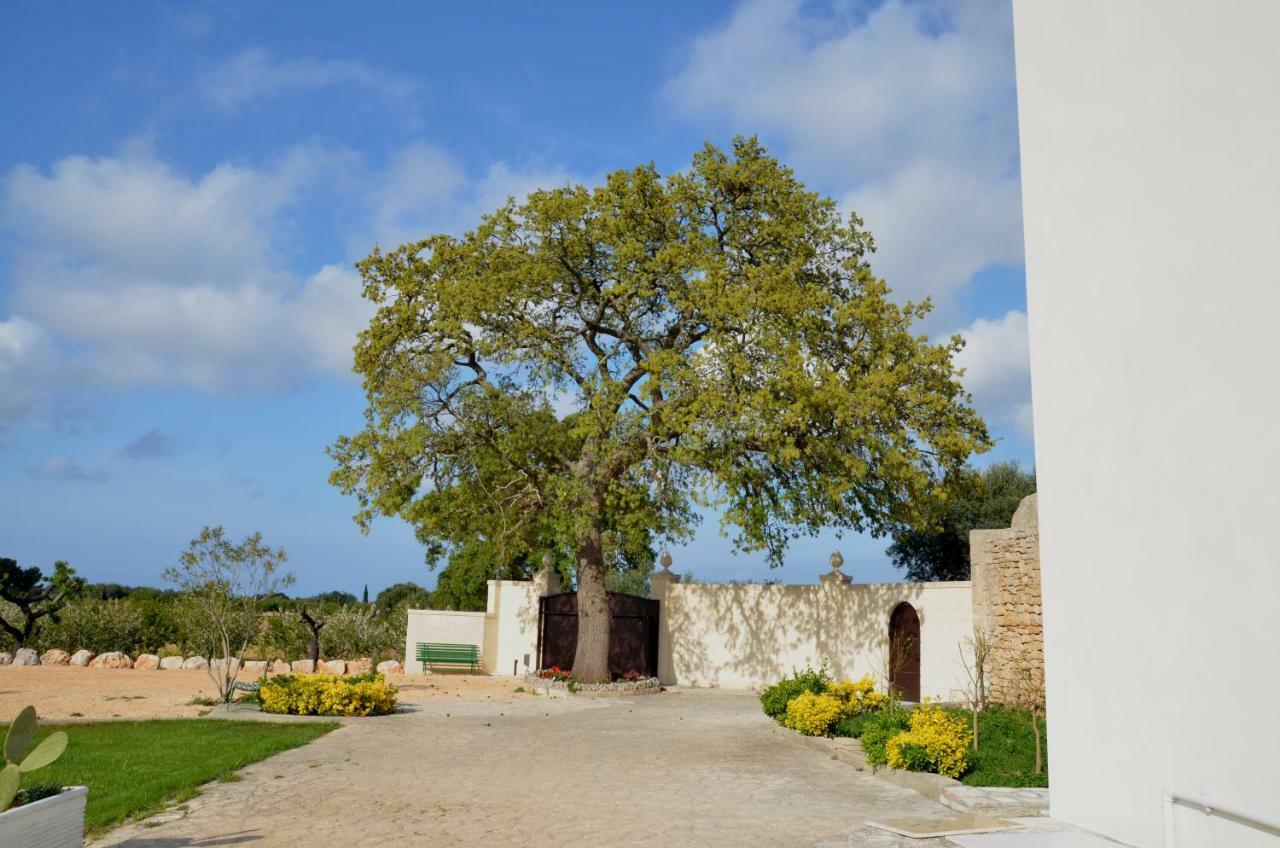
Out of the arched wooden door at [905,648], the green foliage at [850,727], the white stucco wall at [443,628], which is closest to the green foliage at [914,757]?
the green foliage at [850,727]

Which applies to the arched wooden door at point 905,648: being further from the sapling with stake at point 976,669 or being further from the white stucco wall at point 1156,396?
the white stucco wall at point 1156,396

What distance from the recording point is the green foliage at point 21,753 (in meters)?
5.76

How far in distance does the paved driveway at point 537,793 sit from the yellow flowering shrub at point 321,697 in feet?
1.80

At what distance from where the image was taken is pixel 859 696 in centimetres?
1415

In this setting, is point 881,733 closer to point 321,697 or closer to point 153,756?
point 153,756

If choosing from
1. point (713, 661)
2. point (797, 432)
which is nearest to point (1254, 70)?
point (797, 432)

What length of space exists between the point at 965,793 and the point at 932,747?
4.43 feet

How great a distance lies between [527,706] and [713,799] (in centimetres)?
823

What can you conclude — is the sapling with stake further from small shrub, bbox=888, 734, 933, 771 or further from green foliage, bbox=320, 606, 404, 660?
green foliage, bbox=320, 606, 404, 660

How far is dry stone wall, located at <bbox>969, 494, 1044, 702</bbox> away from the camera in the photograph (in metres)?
13.9

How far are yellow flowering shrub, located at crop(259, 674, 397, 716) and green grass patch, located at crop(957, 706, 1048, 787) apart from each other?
28.5 ft

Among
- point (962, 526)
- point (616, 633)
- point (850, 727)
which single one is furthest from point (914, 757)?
point (962, 526)

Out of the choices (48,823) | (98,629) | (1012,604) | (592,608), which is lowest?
(48,823)

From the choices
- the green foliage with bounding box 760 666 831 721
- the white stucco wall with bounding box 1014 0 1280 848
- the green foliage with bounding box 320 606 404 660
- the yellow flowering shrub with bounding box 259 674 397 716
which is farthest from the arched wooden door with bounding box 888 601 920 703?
the green foliage with bounding box 320 606 404 660
